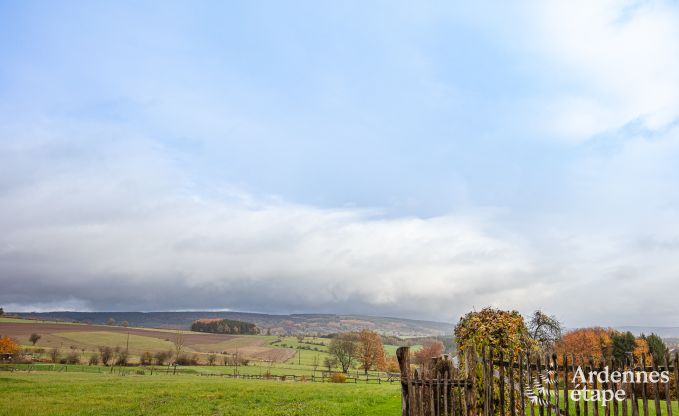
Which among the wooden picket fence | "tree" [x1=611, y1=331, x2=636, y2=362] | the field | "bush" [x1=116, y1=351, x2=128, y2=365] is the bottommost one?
the field

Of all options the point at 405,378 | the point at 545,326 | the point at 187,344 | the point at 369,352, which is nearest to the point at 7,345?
the point at 187,344

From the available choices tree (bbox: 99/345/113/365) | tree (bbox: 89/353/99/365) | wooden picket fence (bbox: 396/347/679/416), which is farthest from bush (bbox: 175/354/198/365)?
wooden picket fence (bbox: 396/347/679/416)

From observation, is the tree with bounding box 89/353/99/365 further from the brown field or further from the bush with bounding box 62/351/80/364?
the brown field

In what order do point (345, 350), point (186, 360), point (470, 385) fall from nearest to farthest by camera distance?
point (470, 385)
point (186, 360)
point (345, 350)

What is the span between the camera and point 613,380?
311 inches

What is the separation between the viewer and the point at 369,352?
311 feet

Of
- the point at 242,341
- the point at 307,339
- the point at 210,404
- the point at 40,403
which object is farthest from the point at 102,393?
the point at 307,339

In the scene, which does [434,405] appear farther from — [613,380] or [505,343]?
[613,380]

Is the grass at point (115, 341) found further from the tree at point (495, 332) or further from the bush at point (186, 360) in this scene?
the tree at point (495, 332)

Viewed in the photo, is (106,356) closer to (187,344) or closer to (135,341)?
(135,341)

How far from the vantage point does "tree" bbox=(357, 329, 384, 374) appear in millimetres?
94250

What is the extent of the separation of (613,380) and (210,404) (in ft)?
89.9

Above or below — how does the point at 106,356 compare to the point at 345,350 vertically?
above

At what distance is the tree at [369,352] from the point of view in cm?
9425
